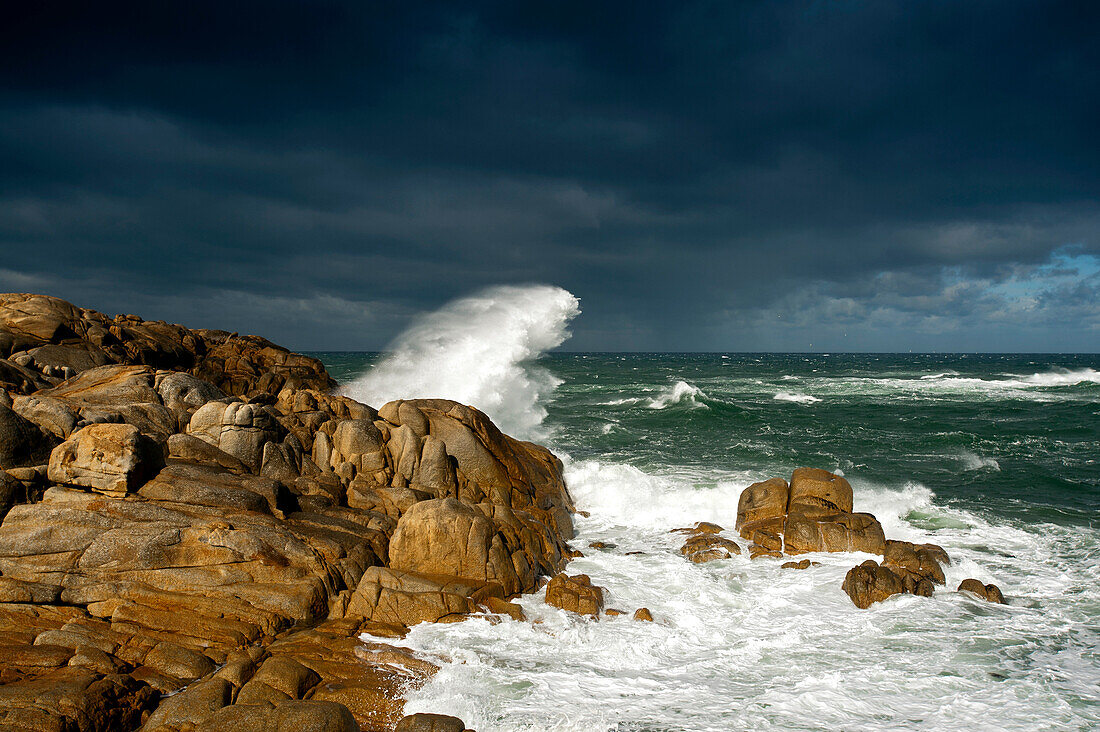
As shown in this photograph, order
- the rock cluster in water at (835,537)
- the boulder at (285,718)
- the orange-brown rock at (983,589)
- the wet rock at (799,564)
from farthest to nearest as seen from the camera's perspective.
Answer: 1. the wet rock at (799,564)
2. the rock cluster in water at (835,537)
3. the orange-brown rock at (983,589)
4. the boulder at (285,718)

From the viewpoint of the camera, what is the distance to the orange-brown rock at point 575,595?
1022 centimetres

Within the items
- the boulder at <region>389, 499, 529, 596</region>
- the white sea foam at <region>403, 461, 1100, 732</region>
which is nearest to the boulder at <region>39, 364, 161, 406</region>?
the boulder at <region>389, 499, 529, 596</region>

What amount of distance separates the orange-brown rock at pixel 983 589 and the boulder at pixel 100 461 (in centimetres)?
1445

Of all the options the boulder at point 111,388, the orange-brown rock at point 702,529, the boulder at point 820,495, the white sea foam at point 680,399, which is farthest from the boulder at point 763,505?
the white sea foam at point 680,399

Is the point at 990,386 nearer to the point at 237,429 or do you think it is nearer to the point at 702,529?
the point at 702,529

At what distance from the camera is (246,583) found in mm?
8883

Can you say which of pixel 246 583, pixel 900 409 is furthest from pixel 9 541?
pixel 900 409

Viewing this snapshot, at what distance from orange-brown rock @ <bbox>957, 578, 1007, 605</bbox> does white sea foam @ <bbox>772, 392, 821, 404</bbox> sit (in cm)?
3560

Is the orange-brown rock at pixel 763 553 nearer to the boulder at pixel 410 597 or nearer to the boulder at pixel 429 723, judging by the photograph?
the boulder at pixel 410 597

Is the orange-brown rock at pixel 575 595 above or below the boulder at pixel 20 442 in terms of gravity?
below

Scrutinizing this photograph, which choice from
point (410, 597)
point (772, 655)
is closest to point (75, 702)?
point (410, 597)

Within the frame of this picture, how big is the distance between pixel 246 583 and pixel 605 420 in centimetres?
2747

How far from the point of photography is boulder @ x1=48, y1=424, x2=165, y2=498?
9.55 meters

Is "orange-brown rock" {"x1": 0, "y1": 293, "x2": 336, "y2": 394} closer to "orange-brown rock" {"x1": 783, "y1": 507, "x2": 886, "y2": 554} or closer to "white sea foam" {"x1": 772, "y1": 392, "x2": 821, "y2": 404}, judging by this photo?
"orange-brown rock" {"x1": 783, "y1": 507, "x2": 886, "y2": 554}
